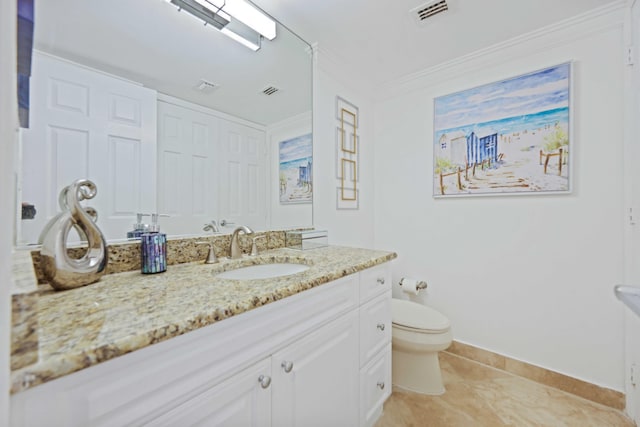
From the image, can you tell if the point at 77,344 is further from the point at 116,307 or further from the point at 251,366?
the point at 251,366

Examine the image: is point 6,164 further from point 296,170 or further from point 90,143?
point 296,170

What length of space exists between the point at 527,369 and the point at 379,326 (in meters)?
1.18

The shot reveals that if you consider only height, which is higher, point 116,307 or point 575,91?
point 575,91

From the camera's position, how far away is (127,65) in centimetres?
101

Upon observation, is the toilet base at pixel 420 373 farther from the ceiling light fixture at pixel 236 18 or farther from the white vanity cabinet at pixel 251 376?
the ceiling light fixture at pixel 236 18

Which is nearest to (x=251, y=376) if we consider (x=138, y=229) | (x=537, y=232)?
(x=138, y=229)

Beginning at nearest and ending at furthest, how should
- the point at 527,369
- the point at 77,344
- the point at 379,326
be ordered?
the point at 77,344
the point at 379,326
the point at 527,369

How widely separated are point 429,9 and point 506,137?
37.0 inches

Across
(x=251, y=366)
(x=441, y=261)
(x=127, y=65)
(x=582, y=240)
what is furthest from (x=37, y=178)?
(x=582, y=240)

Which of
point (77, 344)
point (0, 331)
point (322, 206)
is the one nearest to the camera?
point (0, 331)

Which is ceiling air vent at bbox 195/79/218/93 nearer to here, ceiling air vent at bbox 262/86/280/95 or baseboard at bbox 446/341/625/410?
ceiling air vent at bbox 262/86/280/95

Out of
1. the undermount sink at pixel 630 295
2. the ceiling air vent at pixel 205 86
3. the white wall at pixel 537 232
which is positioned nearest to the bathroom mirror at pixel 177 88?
the ceiling air vent at pixel 205 86

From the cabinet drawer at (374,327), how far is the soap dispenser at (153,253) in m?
0.85

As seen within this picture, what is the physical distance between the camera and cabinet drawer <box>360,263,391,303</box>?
121cm
